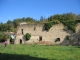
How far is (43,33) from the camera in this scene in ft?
129

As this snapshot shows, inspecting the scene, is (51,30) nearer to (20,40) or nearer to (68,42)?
(68,42)

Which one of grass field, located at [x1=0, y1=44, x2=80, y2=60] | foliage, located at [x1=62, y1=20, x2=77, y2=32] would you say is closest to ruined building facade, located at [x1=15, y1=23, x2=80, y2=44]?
foliage, located at [x1=62, y1=20, x2=77, y2=32]

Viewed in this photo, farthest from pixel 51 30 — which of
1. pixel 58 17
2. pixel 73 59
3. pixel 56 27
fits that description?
pixel 73 59

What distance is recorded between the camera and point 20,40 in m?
41.9

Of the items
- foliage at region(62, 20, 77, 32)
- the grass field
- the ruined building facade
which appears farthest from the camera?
the ruined building facade

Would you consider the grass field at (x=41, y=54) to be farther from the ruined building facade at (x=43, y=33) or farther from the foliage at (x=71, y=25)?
the ruined building facade at (x=43, y=33)

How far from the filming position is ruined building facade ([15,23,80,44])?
122 feet

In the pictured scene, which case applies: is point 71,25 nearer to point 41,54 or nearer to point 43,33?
point 43,33

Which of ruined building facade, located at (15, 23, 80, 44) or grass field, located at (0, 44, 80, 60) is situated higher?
ruined building facade, located at (15, 23, 80, 44)

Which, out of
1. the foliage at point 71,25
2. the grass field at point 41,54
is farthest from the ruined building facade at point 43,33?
the grass field at point 41,54

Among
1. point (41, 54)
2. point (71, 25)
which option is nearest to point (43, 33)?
point (71, 25)

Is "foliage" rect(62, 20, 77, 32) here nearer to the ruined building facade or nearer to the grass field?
the ruined building facade

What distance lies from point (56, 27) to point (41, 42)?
183 inches

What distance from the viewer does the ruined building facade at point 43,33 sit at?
37.2m
